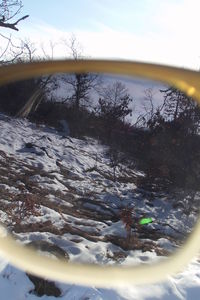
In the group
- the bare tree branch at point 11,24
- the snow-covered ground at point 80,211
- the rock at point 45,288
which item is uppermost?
the bare tree branch at point 11,24

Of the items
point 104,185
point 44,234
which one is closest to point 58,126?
point 104,185

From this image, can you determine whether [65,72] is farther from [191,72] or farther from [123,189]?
[123,189]

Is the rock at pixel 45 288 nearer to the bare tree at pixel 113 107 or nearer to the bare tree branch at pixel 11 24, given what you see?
the bare tree at pixel 113 107

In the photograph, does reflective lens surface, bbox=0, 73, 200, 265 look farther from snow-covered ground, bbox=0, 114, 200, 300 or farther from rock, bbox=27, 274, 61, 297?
rock, bbox=27, 274, 61, 297

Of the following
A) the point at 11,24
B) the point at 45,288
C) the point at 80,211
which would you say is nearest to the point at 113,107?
the point at 80,211

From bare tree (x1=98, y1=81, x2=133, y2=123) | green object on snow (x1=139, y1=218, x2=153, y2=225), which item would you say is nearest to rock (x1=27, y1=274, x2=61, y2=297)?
bare tree (x1=98, y1=81, x2=133, y2=123)

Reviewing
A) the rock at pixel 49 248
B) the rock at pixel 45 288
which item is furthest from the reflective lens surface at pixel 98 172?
the rock at pixel 45 288

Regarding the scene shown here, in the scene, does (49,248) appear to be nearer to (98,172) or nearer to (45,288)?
(45,288)

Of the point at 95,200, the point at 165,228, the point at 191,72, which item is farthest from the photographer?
the point at 95,200
